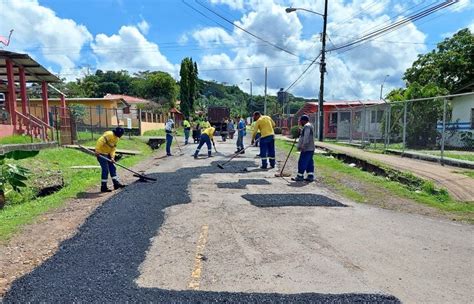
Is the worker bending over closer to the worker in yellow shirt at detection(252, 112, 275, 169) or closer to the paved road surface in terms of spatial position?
the worker in yellow shirt at detection(252, 112, 275, 169)

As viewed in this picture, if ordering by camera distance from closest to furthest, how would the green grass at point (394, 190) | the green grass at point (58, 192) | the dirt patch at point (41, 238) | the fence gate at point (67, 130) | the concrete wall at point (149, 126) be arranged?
the dirt patch at point (41, 238) < the green grass at point (58, 192) < the green grass at point (394, 190) < the fence gate at point (67, 130) < the concrete wall at point (149, 126)

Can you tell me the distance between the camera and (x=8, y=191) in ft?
30.0

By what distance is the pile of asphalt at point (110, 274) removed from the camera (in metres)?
3.44

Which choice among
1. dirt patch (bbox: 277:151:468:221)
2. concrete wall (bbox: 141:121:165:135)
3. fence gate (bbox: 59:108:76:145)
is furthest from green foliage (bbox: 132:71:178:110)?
dirt patch (bbox: 277:151:468:221)

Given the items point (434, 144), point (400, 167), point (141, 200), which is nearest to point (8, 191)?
point (141, 200)

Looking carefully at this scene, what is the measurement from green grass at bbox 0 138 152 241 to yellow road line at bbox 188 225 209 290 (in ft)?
9.30

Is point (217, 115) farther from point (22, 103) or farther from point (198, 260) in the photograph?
point (198, 260)

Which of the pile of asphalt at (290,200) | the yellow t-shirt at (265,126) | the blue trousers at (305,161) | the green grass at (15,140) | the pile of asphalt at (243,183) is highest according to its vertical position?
the yellow t-shirt at (265,126)

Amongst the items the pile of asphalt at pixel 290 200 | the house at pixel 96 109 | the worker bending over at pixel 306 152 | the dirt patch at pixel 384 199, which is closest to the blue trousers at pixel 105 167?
the pile of asphalt at pixel 290 200

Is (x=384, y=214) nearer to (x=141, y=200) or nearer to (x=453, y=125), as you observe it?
(x=141, y=200)

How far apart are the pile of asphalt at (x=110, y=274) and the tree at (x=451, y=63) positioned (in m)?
24.7

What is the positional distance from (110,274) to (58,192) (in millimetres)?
5924

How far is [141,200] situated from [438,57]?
88.1ft

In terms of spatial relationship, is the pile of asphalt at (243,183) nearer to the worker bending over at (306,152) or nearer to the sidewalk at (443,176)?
the worker bending over at (306,152)
